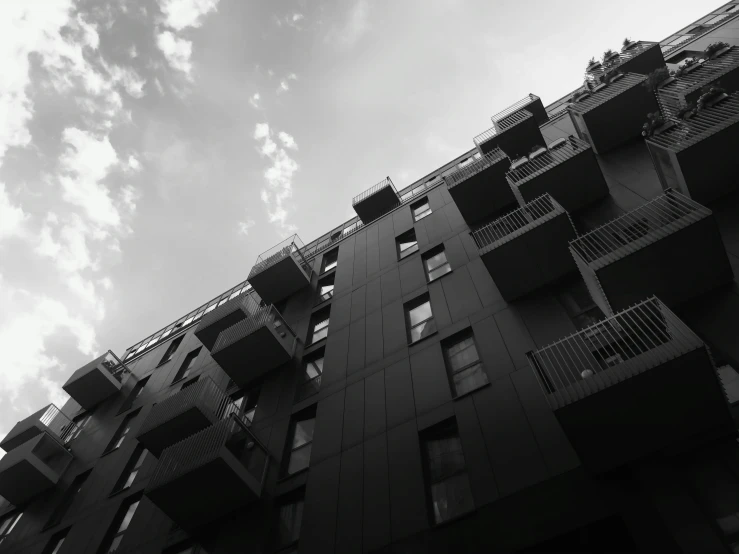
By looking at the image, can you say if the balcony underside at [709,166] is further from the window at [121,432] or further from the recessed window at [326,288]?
the window at [121,432]

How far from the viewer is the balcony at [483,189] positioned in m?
14.9

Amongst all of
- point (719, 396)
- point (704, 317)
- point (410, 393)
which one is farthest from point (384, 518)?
point (704, 317)

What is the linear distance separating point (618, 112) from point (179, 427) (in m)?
17.2

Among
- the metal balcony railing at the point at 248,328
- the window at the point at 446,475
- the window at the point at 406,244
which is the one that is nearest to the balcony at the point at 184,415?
the metal balcony railing at the point at 248,328

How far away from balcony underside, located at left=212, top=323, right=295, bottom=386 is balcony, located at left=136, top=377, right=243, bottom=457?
96cm

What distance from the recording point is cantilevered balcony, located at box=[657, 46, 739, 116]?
11.0 meters

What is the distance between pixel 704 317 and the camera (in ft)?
27.4

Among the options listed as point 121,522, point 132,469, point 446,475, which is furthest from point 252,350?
point 446,475

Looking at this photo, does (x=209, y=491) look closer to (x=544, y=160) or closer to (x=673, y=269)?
(x=673, y=269)

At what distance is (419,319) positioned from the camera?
13344 mm

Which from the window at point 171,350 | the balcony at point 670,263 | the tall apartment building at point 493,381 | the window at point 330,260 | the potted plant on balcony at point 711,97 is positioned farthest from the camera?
the window at point 171,350

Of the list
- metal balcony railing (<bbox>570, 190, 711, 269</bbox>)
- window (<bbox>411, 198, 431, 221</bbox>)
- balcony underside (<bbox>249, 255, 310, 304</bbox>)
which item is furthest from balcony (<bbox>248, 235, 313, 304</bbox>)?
metal balcony railing (<bbox>570, 190, 711, 269</bbox>)

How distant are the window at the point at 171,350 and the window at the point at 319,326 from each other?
392 inches

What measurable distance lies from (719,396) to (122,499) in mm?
17166
